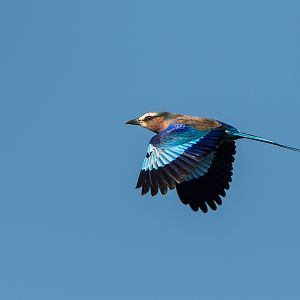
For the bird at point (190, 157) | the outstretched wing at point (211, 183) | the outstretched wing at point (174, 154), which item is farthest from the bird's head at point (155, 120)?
the outstretched wing at point (211, 183)

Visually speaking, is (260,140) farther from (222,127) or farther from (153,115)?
(153,115)

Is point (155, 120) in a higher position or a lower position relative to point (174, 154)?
higher

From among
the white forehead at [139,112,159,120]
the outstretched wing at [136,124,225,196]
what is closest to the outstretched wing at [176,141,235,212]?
the outstretched wing at [136,124,225,196]

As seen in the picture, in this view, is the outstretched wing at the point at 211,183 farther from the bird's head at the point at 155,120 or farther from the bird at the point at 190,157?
the bird's head at the point at 155,120

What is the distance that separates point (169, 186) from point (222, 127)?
2.68 metres

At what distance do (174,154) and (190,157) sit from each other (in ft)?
0.94

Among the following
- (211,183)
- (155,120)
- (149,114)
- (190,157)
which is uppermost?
(149,114)

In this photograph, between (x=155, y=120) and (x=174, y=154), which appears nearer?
(x=174, y=154)

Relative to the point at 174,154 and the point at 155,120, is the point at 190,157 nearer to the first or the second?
the point at 174,154

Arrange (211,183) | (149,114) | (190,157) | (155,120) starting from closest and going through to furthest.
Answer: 1. (190,157)
2. (211,183)
3. (155,120)
4. (149,114)

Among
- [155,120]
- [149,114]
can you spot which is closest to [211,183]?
[155,120]

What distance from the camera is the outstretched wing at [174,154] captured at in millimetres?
16109

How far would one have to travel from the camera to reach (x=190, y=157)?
54.6 feet

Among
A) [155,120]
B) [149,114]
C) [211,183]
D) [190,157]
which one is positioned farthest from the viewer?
[149,114]
